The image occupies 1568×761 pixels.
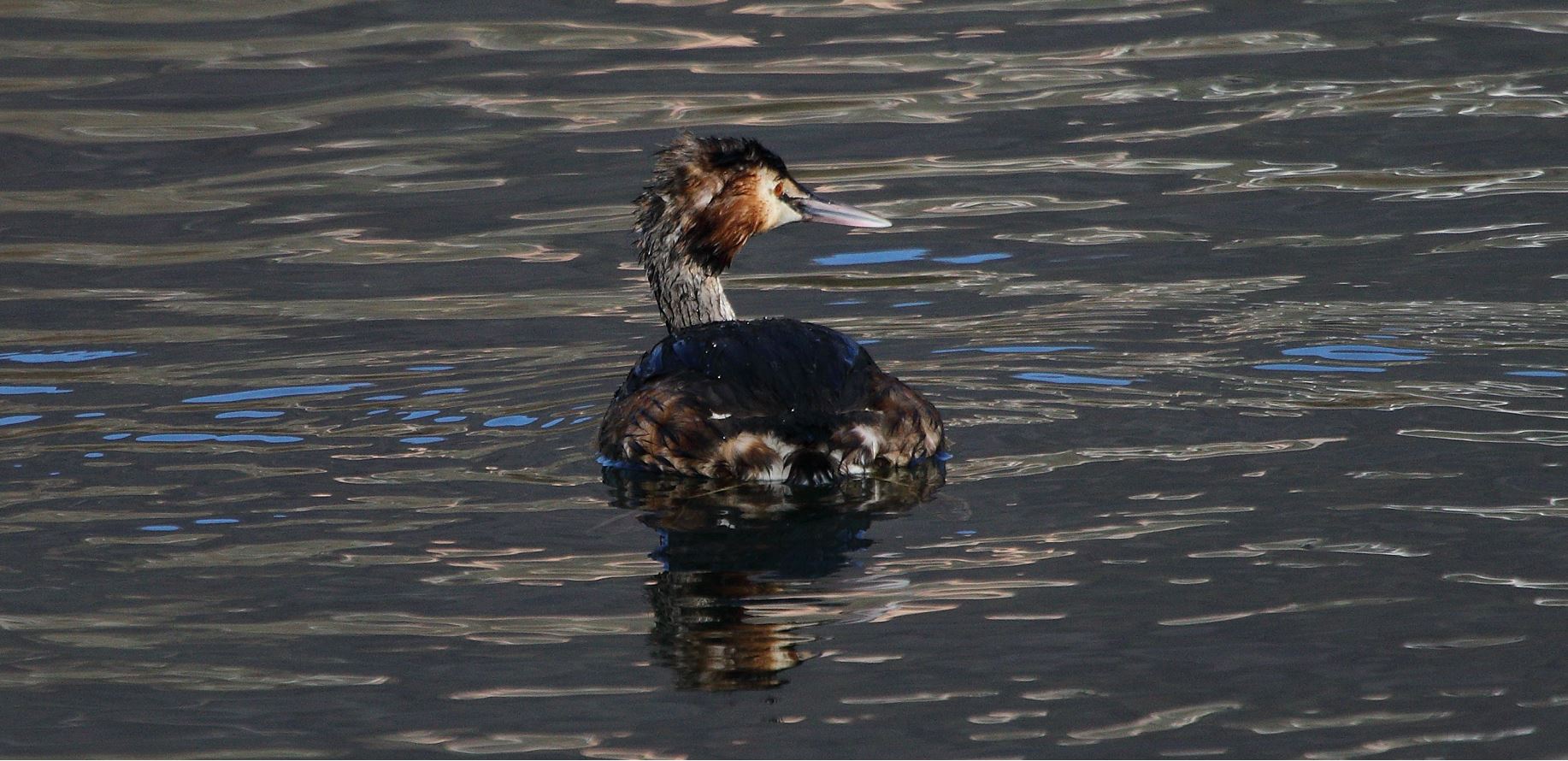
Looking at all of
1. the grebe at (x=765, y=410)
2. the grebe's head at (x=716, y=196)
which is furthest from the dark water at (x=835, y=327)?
the grebe's head at (x=716, y=196)

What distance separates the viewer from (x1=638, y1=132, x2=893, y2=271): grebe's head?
29.8 ft

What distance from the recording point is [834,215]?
367 inches

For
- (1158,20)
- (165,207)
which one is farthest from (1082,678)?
(1158,20)

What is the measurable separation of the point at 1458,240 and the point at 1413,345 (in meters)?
2.32

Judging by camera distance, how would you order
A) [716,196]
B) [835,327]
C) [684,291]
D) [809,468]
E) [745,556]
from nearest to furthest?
[745,556]
[809,468]
[716,196]
[684,291]
[835,327]

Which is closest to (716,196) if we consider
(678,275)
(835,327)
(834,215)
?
(678,275)

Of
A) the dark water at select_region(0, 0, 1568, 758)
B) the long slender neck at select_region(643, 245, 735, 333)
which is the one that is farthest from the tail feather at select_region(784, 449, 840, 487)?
the long slender neck at select_region(643, 245, 735, 333)

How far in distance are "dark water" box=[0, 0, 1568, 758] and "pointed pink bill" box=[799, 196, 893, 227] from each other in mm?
652

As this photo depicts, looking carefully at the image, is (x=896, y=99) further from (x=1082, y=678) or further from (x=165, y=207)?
(x=1082, y=678)

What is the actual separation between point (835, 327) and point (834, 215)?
1.34 meters

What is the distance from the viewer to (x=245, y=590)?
661 centimetres

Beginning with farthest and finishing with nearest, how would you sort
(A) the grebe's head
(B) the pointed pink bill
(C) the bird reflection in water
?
(B) the pointed pink bill
(A) the grebe's head
(C) the bird reflection in water

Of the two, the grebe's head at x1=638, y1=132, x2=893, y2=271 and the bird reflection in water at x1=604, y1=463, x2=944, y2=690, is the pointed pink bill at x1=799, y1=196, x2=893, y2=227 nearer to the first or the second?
the grebe's head at x1=638, y1=132, x2=893, y2=271

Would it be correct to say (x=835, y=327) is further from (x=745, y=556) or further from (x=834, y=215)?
(x=745, y=556)
